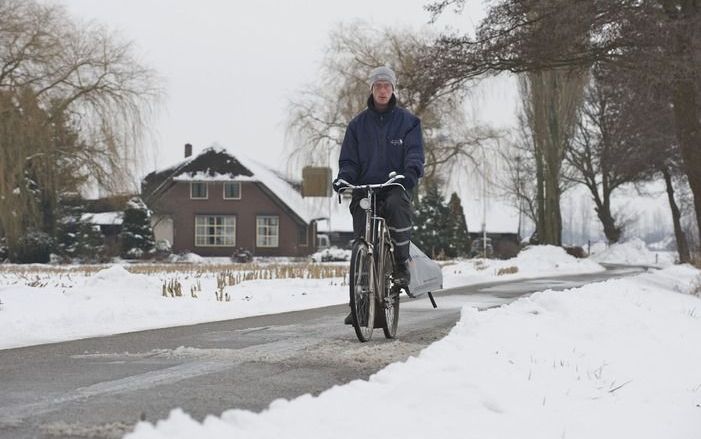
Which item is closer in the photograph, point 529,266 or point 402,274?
point 402,274

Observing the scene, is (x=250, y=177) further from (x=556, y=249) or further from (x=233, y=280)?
(x=233, y=280)

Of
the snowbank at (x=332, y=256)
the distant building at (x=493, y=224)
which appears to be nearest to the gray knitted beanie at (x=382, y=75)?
the snowbank at (x=332, y=256)

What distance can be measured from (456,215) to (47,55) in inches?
1102

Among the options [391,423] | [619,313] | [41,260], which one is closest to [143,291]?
[619,313]

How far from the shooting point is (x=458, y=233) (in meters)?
46.5

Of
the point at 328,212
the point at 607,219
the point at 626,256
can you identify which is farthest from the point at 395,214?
the point at 607,219

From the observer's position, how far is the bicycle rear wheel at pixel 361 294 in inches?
215

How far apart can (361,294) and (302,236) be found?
46.4m

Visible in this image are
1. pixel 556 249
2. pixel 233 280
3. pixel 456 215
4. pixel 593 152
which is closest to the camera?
pixel 233 280

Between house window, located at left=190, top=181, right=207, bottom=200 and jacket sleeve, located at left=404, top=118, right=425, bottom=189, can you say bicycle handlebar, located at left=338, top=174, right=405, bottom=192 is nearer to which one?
jacket sleeve, located at left=404, top=118, right=425, bottom=189

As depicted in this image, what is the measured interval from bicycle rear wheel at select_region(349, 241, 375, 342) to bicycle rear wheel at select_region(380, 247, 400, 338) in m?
0.16

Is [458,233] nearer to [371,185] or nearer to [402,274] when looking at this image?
[402,274]

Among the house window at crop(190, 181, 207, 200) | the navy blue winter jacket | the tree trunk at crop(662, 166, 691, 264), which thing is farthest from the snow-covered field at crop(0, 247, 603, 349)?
the house window at crop(190, 181, 207, 200)

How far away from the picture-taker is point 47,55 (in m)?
27.8
